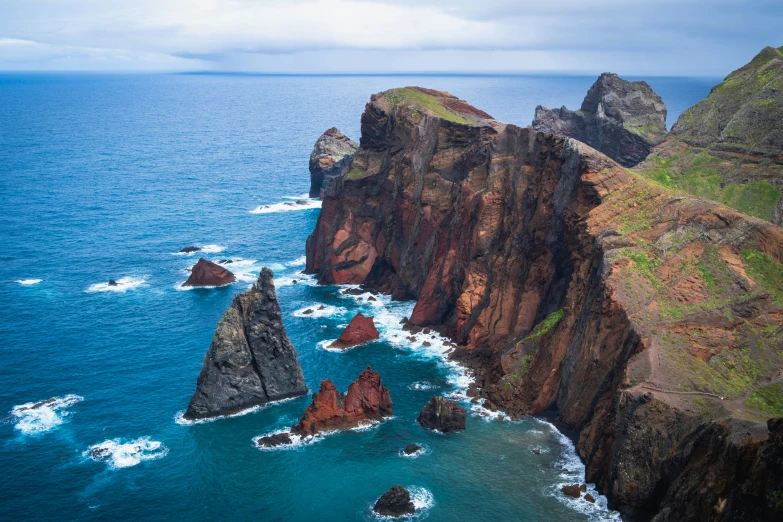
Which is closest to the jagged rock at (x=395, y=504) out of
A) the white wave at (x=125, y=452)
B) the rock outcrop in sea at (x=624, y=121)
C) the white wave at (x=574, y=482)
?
the white wave at (x=574, y=482)

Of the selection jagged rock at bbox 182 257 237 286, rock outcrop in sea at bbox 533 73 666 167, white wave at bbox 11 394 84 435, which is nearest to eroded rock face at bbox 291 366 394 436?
white wave at bbox 11 394 84 435

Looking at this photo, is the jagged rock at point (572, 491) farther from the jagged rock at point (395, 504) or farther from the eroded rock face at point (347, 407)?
the eroded rock face at point (347, 407)

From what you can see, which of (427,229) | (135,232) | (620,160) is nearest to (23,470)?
(427,229)

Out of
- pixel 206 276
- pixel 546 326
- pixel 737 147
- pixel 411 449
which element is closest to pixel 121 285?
pixel 206 276

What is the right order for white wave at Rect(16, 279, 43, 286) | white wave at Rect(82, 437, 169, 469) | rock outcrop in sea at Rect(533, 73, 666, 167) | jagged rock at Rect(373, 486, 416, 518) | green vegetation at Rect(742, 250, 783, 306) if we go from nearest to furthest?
jagged rock at Rect(373, 486, 416, 518) < green vegetation at Rect(742, 250, 783, 306) < white wave at Rect(82, 437, 169, 469) < white wave at Rect(16, 279, 43, 286) < rock outcrop in sea at Rect(533, 73, 666, 167)

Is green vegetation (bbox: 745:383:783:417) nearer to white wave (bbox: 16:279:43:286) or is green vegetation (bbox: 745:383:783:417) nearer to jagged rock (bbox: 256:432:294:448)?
jagged rock (bbox: 256:432:294:448)

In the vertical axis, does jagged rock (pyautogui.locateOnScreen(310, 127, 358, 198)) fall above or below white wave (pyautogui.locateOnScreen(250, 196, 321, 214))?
above

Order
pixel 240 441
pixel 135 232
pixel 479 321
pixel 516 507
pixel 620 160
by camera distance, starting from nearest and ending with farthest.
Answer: pixel 516 507 → pixel 240 441 → pixel 479 321 → pixel 135 232 → pixel 620 160

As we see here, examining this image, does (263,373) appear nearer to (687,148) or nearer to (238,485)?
(238,485)
